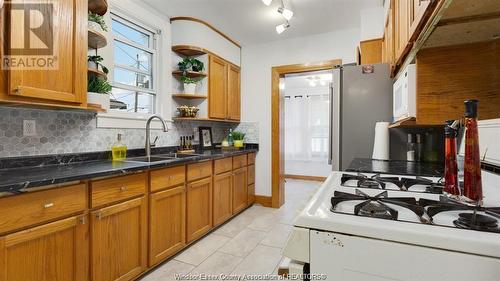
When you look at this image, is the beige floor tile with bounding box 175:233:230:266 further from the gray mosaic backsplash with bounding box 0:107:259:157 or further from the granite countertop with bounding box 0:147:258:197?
the gray mosaic backsplash with bounding box 0:107:259:157

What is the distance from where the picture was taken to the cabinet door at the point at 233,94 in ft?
11.7

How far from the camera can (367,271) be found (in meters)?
0.57

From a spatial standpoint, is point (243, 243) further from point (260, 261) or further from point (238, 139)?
point (238, 139)

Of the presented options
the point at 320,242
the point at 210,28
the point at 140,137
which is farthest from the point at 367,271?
the point at 210,28

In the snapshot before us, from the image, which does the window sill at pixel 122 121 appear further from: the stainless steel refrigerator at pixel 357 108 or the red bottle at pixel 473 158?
the red bottle at pixel 473 158

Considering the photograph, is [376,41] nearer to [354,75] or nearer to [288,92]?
[354,75]

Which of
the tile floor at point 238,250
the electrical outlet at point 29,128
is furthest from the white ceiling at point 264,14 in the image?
the tile floor at point 238,250

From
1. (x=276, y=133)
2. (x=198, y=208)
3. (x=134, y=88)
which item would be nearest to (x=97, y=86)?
(x=134, y=88)

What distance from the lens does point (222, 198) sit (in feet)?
9.52

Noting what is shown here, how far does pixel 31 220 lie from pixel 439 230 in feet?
5.38

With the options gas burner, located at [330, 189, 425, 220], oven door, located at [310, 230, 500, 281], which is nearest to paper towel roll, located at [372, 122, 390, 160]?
gas burner, located at [330, 189, 425, 220]

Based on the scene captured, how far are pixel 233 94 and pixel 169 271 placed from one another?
99.1 inches

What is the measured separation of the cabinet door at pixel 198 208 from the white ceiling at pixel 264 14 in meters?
1.90

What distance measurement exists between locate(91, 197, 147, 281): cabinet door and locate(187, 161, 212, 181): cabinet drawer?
571 mm
